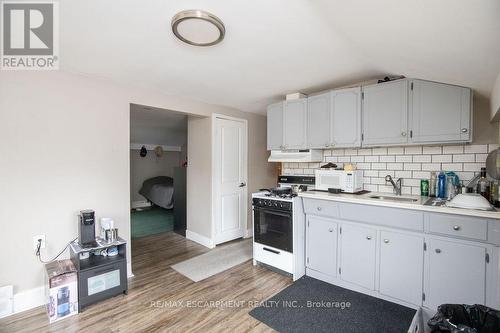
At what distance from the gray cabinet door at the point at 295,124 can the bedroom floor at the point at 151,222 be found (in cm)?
311

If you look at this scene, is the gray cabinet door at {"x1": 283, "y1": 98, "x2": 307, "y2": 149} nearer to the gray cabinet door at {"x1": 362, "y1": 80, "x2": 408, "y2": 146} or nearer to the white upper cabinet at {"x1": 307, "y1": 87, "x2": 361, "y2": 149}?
the white upper cabinet at {"x1": 307, "y1": 87, "x2": 361, "y2": 149}

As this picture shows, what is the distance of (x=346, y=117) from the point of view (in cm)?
276

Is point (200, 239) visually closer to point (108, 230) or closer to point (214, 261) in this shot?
point (214, 261)

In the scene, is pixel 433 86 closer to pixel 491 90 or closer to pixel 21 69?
pixel 491 90

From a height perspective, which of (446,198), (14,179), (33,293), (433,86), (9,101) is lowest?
(33,293)

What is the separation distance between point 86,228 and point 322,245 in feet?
8.15

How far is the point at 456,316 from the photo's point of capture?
136cm

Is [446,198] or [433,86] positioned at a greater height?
[433,86]

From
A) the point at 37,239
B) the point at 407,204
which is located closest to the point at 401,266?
the point at 407,204

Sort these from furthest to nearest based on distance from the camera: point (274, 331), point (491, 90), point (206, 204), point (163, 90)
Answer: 1. point (206, 204)
2. point (163, 90)
3. point (491, 90)
4. point (274, 331)

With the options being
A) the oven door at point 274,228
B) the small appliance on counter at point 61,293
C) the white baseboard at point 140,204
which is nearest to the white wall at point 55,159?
the small appliance on counter at point 61,293

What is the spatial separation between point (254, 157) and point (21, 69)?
3.20m

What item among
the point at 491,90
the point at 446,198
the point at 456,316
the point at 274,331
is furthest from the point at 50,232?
the point at 491,90

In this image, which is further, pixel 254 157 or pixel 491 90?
pixel 254 157
